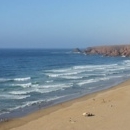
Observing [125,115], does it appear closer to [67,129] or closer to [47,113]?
[67,129]

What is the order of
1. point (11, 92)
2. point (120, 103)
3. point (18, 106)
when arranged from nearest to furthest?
point (120, 103) → point (18, 106) → point (11, 92)

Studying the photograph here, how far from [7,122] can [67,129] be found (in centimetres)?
428

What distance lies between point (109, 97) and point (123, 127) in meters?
9.86

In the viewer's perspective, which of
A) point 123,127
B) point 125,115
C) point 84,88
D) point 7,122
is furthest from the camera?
point 84,88

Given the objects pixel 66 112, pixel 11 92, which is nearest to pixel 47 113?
pixel 66 112

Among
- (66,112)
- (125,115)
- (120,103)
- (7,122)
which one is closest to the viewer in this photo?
(125,115)

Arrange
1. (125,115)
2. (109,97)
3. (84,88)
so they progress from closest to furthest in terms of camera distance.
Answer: (125,115) < (109,97) < (84,88)

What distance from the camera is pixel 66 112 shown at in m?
18.5

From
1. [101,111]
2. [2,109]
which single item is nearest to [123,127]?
[101,111]

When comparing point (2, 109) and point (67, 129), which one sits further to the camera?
point (2, 109)

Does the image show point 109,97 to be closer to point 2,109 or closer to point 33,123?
point 2,109

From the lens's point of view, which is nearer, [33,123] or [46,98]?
[33,123]

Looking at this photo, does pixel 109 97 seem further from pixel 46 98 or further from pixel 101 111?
pixel 101 111

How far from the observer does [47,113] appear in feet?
62.8
